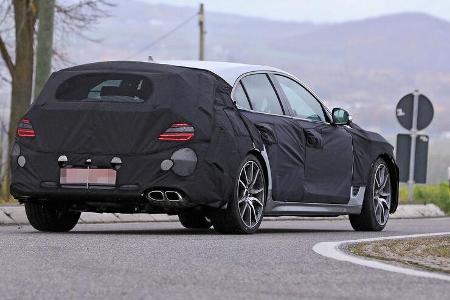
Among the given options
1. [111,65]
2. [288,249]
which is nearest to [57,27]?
[111,65]

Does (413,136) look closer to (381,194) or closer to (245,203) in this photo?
(381,194)

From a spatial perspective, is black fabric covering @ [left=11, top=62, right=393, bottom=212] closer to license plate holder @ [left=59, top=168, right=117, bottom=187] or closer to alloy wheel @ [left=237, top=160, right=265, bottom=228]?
license plate holder @ [left=59, top=168, right=117, bottom=187]

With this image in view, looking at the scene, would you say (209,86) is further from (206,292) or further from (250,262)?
(206,292)

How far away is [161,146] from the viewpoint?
12.1 metres

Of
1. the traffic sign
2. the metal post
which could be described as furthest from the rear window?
the traffic sign

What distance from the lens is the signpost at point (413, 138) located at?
949 inches

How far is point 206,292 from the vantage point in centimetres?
743

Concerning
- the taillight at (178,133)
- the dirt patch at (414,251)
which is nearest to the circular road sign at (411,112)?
the dirt patch at (414,251)

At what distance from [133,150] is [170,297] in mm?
4986

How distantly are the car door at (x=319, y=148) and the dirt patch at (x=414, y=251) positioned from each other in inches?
63.1

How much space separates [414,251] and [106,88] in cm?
319

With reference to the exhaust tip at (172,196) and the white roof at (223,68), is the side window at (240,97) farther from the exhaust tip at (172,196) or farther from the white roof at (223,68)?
the exhaust tip at (172,196)

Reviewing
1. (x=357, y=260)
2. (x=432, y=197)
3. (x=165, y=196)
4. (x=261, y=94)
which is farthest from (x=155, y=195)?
(x=432, y=197)

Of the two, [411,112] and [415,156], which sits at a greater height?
[411,112]
